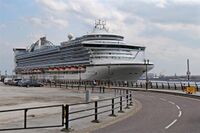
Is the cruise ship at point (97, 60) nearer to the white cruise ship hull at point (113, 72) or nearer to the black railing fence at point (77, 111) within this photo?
the white cruise ship hull at point (113, 72)

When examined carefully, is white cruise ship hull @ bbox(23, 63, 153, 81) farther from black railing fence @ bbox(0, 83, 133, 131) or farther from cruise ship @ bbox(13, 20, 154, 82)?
black railing fence @ bbox(0, 83, 133, 131)

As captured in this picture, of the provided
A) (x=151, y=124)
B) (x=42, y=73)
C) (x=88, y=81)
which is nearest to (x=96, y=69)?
(x=88, y=81)

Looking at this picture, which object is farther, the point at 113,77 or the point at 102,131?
the point at 113,77

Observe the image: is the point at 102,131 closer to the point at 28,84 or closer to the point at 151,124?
the point at 151,124

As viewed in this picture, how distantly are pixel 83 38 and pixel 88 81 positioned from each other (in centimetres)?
1319

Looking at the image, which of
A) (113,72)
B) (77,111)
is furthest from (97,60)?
(77,111)

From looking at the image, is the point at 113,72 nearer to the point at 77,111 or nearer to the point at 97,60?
the point at 97,60

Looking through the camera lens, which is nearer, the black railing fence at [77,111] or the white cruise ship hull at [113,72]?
the black railing fence at [77,111]

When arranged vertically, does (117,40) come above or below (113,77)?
above

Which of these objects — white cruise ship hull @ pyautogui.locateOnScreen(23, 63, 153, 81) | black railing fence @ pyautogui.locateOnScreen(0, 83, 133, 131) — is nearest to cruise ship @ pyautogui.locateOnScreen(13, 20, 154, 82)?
white cruise ship hull @ pyautogui.locateOnScreen(23, 63, 153, 81)

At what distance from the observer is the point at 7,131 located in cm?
1452

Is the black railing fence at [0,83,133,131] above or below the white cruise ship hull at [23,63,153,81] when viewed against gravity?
below

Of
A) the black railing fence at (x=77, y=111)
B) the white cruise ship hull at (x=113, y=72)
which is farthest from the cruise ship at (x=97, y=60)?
the black railing fence at (x=77, y=111)

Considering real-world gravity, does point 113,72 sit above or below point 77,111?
above
